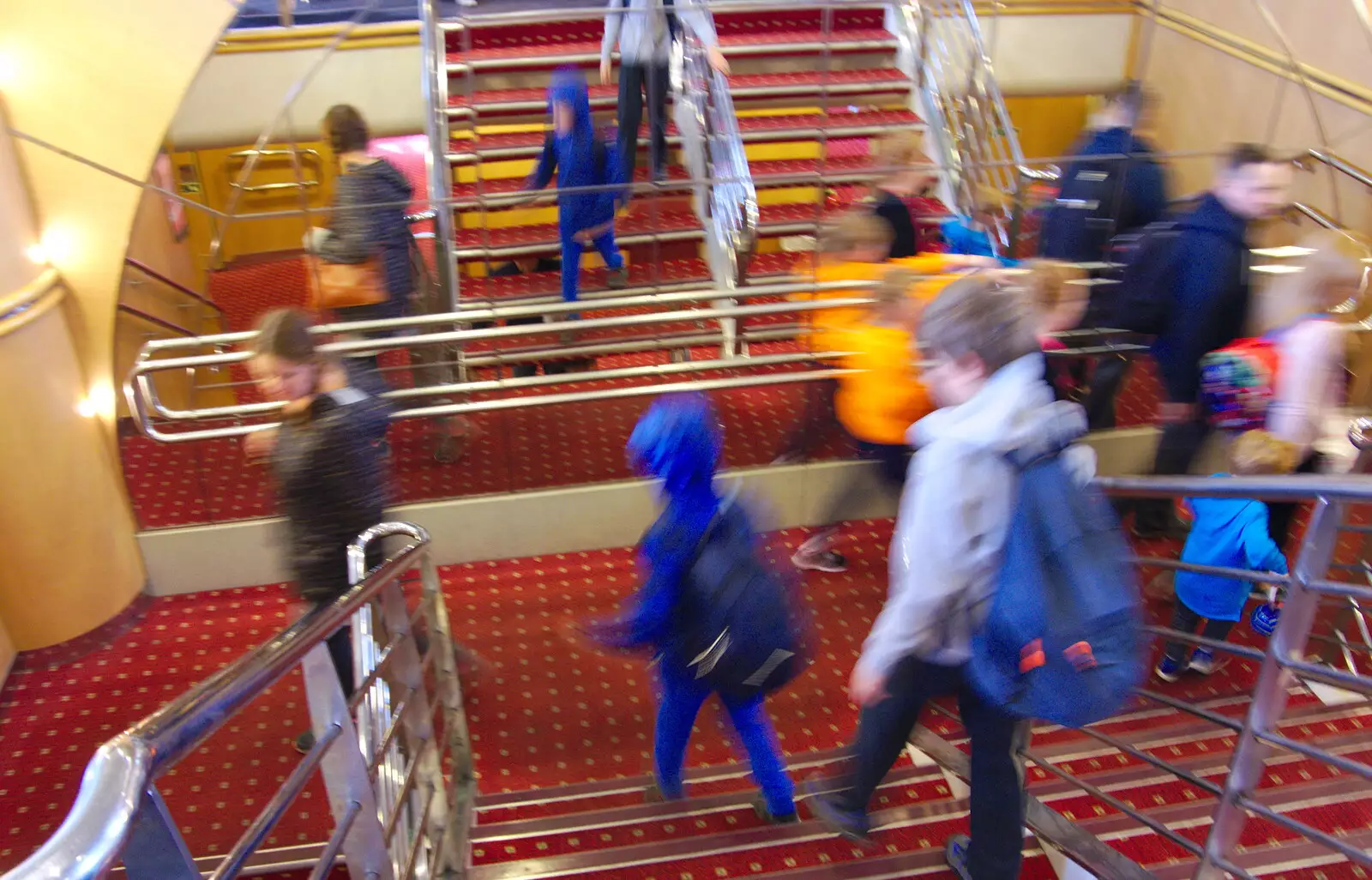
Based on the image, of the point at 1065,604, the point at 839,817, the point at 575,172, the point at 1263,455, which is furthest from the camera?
the point at 575,172

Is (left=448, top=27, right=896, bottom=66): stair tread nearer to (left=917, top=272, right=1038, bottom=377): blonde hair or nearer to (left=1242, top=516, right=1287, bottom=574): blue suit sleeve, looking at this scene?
(left=1242, top=516, right=1287, bottom=574): blue suit sleeve

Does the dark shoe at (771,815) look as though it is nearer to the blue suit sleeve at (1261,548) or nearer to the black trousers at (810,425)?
the blue suit sleeve at (1261,548)

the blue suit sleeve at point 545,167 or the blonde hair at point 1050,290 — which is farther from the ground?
the blue suit sleeve at point 545,167

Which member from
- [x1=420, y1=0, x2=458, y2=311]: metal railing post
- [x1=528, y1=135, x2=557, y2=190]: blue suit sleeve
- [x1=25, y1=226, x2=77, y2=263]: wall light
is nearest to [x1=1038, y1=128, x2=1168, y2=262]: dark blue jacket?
[x1=528, y1=135, x2=557, y2=190]: blue suit sleeve

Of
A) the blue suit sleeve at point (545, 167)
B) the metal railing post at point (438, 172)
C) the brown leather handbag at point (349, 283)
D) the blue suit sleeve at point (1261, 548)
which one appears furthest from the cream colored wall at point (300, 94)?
the blue suit sleeve at point (1261, 548)

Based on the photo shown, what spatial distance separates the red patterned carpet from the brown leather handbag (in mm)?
1187

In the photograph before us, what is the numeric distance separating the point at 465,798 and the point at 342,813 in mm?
1056

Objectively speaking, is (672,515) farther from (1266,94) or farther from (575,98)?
(1266,94)

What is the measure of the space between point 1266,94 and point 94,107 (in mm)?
5984

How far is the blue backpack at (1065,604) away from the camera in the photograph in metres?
1.54

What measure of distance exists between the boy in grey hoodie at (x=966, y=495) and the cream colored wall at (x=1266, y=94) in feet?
13.5

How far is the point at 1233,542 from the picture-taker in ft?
9.14

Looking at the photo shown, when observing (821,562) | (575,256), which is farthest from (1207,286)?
(575,256)

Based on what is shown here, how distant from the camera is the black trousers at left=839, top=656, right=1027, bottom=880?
6.22ft
